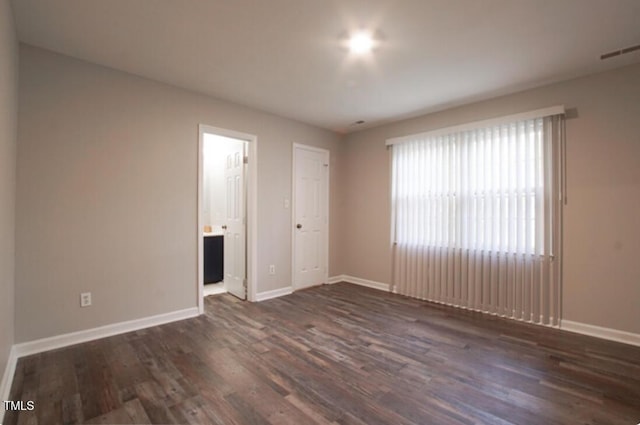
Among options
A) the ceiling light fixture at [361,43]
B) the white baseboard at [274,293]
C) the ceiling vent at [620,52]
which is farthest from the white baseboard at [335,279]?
the ceiling vent at [620,52]

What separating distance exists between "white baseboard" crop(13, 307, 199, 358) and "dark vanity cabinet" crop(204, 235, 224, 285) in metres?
1.51

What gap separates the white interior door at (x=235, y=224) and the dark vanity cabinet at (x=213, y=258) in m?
0.38

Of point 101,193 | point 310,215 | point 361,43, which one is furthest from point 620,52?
point 101,193

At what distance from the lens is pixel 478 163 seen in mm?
3699

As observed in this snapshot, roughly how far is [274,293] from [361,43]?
10.8 ft

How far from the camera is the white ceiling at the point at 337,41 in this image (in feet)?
6.75

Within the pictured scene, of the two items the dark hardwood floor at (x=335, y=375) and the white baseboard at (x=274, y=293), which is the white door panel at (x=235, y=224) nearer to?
the white baseboard at (x=274, y=293)

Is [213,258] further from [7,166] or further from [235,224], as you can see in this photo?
[7,166]

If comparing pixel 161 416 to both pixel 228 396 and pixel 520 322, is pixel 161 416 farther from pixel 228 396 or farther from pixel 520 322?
pixel 520 322

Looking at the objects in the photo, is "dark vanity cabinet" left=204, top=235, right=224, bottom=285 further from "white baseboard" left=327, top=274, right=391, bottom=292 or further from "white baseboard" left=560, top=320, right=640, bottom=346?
"white baseboard" left=560, top=320, right=640, bottom=346

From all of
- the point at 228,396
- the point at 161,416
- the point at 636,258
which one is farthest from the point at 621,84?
the point at 161,416

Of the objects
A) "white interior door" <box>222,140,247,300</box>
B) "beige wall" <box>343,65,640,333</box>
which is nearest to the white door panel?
"white interior door" <box>222,140,247,300</box>

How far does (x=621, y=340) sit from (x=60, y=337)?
5.11 metres

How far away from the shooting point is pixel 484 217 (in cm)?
365
